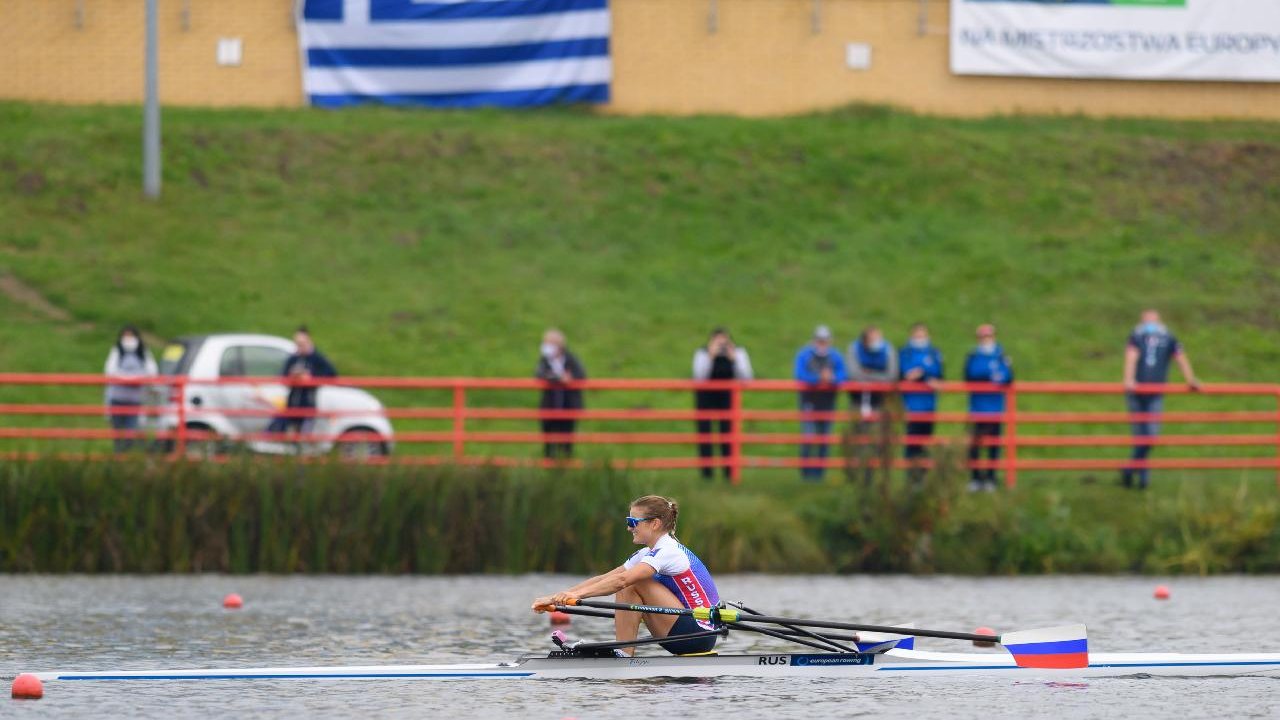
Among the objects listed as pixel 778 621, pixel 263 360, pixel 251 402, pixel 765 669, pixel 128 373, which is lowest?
pixel 765 669

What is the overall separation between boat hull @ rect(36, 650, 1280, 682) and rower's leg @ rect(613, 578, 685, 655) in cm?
18

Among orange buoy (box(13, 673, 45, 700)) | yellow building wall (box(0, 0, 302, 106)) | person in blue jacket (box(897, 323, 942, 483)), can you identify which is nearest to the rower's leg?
orange buoy (box(13, 673, 45, 700))

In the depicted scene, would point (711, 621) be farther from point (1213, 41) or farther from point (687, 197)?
point (1213, 41)

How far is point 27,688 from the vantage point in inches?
471

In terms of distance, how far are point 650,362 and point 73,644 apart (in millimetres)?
15876

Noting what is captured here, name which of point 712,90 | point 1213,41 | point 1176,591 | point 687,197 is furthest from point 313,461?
point 1213,41

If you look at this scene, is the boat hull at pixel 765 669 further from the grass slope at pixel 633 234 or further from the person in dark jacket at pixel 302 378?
the grass slope at pixel 633 234

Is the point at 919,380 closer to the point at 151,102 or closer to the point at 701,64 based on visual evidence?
the point at 151,102

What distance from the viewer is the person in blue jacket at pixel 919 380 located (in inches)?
870

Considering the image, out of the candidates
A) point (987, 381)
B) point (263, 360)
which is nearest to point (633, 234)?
point (263, 360)

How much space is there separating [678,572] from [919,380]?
9925 millimetres

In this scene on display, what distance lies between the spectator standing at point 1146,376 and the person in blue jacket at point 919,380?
2.10m

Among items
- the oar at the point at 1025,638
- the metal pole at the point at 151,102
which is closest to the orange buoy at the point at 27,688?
the oar at the point at 1025,638

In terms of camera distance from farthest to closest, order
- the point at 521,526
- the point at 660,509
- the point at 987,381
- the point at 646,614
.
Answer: the point at 987,381 < the point at 521,526 < the point at 646,614 < the point at 660,509
